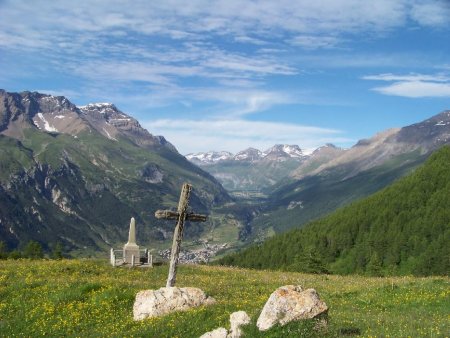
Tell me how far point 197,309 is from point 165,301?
7.32 feet

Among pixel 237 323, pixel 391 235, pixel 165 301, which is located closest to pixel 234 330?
pixel 237 323

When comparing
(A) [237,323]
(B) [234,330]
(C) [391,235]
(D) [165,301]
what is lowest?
(C) [391,235]

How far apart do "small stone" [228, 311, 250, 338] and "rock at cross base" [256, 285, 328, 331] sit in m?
0.70

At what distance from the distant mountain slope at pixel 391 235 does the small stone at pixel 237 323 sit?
282ft

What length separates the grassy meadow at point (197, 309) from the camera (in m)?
18.8

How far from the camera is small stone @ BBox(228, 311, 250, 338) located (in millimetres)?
18094

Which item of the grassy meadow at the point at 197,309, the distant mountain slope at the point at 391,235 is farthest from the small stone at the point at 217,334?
the distant mountain slope at the point at 391,235

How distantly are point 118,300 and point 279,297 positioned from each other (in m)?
13.0

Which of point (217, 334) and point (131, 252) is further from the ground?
point (217, 334)

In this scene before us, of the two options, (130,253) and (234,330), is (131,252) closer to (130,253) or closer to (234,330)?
(130,253)

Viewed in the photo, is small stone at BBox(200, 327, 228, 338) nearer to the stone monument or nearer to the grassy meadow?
the grassy meadow

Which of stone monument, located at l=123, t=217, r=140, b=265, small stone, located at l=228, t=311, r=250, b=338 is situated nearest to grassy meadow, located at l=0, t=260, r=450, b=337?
small stone, located at l=228, t=311, r=250, b=338

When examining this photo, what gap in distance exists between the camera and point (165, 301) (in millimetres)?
24984

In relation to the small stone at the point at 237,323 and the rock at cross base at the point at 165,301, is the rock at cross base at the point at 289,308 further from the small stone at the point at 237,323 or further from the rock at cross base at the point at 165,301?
the rock at cross base at the point at 165,301
